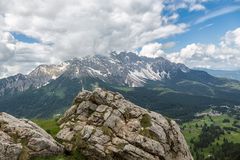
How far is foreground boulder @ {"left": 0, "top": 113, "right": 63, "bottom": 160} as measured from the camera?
127 feet

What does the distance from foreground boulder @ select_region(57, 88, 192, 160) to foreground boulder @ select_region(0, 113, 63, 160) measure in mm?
3406

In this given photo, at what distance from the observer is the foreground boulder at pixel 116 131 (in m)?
43.7

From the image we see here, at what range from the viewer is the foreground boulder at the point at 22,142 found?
38688 mm

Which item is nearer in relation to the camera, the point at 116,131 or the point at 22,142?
the point at 22,142

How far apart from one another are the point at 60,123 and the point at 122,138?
13.1 m

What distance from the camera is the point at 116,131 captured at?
47.1 m

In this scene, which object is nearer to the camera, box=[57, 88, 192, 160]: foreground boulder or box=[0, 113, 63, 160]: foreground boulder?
box=[0, 113, 63, 160]: foreground boulder

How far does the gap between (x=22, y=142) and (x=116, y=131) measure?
43.3ft

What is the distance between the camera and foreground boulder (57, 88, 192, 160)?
4369 centimetres

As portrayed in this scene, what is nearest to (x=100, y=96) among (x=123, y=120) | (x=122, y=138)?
(x=123, y=120)

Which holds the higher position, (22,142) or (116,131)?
(22,142)

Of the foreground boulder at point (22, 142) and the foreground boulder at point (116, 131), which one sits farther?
the foreground boulder at point (116, 131)

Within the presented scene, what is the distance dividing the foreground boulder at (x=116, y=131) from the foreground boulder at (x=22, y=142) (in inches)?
134

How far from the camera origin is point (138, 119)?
4984 centimetres
